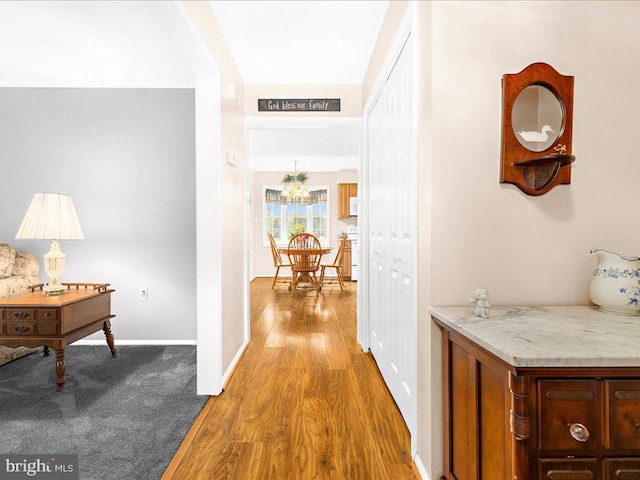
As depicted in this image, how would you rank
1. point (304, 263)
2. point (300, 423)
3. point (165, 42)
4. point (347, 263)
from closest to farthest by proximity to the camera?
point (300, 423), point (165, 42), point (304, 263), point (347, 263)

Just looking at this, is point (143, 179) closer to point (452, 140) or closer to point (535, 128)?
point (452, 140)

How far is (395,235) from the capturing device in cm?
199

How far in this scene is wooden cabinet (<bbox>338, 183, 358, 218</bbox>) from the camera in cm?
731

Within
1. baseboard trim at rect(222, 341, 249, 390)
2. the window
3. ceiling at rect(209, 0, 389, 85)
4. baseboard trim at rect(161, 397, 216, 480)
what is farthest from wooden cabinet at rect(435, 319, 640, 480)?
the window

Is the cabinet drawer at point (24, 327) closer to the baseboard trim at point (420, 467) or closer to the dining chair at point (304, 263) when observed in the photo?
the baseboard trim at point (420, 467)

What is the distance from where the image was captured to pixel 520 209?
1311 mm

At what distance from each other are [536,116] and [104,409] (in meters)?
2.66

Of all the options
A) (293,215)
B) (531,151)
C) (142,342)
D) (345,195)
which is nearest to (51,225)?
(142,342)

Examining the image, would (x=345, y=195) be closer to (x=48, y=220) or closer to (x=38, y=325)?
(x=48, y=220)

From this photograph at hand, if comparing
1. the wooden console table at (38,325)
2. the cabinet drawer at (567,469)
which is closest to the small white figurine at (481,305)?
the cabinet drawer at (567,469)

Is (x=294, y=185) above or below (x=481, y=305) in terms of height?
above

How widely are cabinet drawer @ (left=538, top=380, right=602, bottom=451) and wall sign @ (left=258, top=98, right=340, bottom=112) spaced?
2.82m

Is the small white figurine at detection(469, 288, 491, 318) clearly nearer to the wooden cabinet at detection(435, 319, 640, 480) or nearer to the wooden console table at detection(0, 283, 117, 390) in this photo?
the wooden cabinet at detection(435, 319, 640, 480)

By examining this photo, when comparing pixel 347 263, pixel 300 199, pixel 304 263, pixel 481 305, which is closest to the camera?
pixel 481 305
